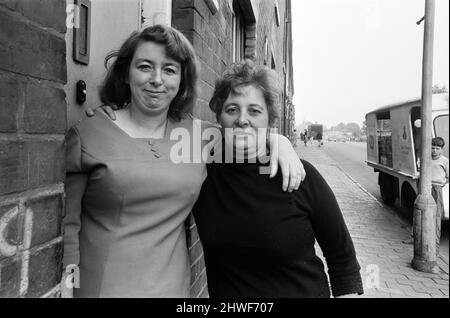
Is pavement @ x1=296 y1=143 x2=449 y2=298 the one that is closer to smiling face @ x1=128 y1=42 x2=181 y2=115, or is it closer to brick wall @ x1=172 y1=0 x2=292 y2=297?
brick wall @ x1=172 y1=0 x2=292 y2=297

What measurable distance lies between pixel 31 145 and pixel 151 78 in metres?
0.58

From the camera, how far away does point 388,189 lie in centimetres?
760

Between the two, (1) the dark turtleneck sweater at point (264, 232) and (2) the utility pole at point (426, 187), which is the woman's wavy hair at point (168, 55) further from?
(2) the utility pole at point (426, 187)

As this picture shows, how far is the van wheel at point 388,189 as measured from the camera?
748 centimetres

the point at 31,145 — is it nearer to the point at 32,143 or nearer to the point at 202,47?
the point at 32,143

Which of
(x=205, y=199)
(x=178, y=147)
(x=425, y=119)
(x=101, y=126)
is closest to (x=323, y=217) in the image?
(x=205, y=199)

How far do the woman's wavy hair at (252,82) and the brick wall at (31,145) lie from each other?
0.79 m

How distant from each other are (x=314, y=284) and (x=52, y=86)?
1166 millimetres

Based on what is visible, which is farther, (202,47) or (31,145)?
(202,47)

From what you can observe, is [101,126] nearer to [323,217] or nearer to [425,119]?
[323,217]

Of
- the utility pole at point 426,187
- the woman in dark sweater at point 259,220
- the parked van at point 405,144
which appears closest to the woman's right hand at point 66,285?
the woman in dark sweater at point 259,220

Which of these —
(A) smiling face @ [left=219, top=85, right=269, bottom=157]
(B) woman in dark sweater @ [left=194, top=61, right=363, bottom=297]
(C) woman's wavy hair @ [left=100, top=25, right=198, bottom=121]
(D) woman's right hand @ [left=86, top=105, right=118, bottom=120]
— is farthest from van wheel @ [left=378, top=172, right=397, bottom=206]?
(D) woman's right hand @ [left=86, top=105, right=118, bottom=120]

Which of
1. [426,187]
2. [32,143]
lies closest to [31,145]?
[32,143]

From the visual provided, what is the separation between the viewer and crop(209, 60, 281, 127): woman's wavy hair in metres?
1.55
